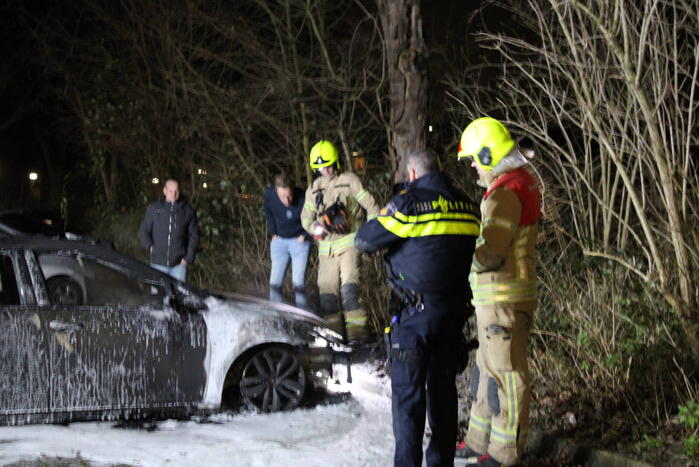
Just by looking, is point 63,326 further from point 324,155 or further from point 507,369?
point 507,369

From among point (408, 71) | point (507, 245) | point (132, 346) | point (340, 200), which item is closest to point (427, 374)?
point (507, 245)

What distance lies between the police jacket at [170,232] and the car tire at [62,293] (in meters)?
2.89

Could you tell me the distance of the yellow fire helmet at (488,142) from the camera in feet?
14.0

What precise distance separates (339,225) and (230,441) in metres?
2.40

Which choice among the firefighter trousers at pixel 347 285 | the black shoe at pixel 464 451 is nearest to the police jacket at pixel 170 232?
the firefighter trousers at pixel 347 285

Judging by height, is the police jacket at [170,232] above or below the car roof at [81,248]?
above

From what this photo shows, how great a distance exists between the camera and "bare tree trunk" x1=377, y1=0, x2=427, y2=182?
7488 mm

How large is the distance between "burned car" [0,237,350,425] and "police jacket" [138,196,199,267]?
252 cm

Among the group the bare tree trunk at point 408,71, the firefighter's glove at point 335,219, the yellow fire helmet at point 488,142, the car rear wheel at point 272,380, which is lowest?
the car rear wheel at point 272,380

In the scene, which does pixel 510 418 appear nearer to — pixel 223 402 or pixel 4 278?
pixel 223 402

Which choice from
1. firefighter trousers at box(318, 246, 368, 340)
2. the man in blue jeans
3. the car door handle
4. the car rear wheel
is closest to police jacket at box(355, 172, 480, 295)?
the car rear wheel

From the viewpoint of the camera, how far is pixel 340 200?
6852 mm

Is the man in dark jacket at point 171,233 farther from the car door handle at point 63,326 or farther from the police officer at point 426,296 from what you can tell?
the police officer at point 426,296

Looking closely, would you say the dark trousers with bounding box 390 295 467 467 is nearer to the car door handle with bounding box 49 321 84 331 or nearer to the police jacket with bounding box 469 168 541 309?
the police jacket with bounding box 469 168 541 309
